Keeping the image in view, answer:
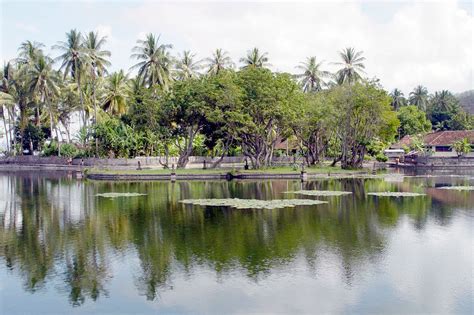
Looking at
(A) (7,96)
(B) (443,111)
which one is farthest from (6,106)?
(B) (443,111)

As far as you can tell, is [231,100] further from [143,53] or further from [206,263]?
[206,263]

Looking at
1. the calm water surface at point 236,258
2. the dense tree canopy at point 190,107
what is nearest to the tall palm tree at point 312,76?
the dense tree canopy at point 190,107

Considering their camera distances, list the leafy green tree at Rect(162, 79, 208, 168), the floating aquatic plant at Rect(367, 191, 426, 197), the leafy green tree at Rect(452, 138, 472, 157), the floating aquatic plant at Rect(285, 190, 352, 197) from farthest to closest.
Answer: the leafy green tree at Rect(452, 138, 472, 157)
the leafy green tree at Rect(162, 79, 208, 168)
the floating aquatic plant at Rect(285, 190, 352, 197)
the floating aquatic plant at Rect(367, 191, 426, 197)

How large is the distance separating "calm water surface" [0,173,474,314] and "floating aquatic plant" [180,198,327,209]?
1.11 m

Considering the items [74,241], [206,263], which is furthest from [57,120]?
[206,263]

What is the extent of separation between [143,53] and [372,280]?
54.4m

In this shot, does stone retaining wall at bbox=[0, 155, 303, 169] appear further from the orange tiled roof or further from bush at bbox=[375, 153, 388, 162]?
the orange tiled roof

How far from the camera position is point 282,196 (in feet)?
112

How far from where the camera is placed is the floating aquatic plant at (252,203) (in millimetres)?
28953

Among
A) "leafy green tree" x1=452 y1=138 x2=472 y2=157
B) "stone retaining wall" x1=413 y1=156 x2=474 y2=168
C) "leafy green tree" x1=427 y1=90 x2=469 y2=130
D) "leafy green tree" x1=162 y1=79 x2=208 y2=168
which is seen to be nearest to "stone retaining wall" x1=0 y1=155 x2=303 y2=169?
"leafy green tree" x1=162 y1=79 x2=208 y2=168

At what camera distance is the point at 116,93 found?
73.2 m

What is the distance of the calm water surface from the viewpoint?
1319 centimetres

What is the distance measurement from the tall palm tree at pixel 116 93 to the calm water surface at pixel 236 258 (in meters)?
43.7

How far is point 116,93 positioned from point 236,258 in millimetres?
59715
